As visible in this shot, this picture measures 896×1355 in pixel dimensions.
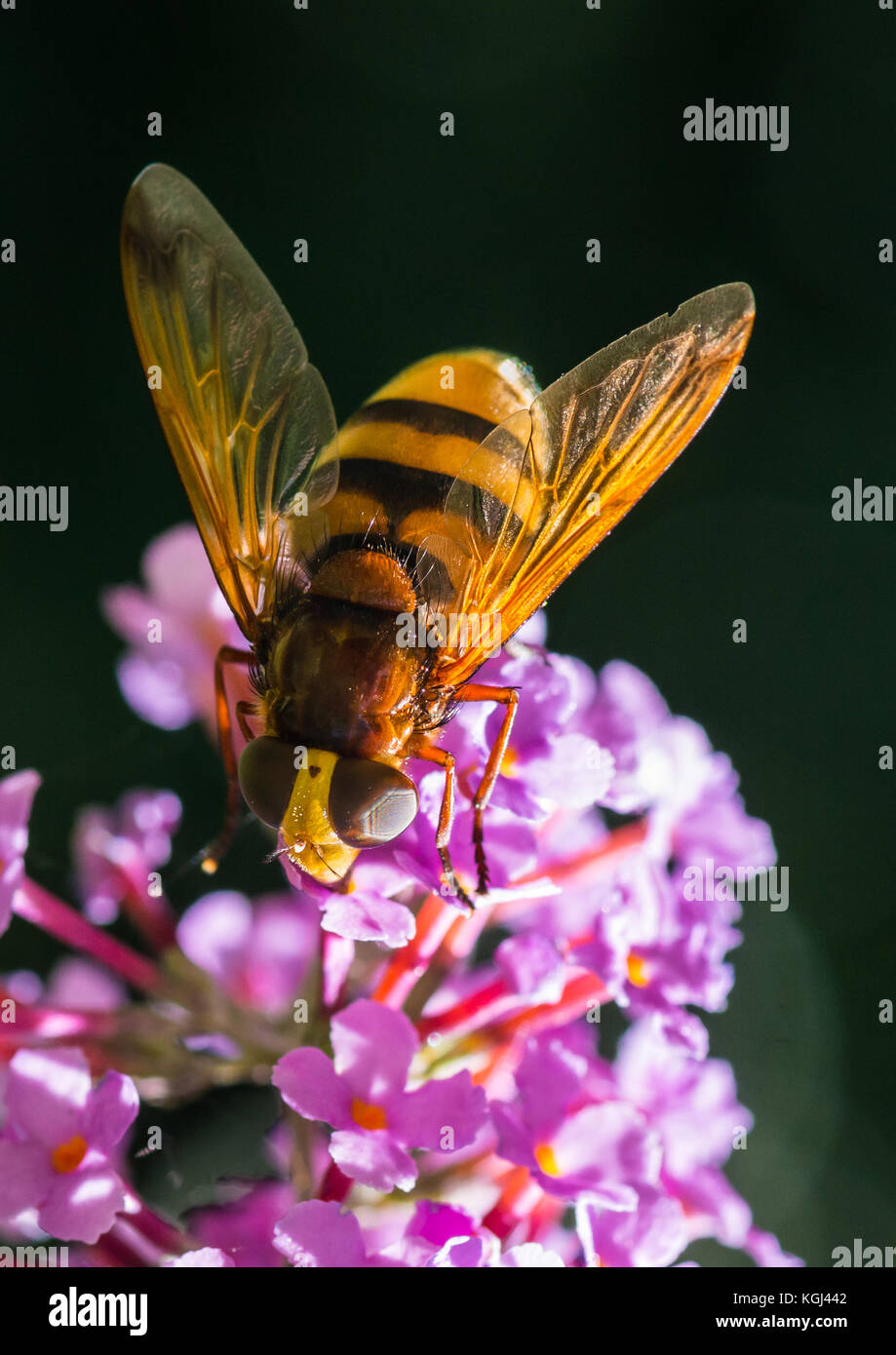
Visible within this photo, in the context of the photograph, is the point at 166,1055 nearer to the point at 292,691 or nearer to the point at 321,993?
the point at 321,993

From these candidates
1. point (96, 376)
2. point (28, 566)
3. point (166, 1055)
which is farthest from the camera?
point (96, 376)

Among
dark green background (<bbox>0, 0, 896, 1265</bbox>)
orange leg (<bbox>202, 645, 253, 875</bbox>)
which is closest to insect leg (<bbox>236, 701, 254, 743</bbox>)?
orange leg (<bbox>202, 645, 253, 875</bbox>)

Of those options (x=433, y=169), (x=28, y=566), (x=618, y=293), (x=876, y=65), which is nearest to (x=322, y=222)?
(x=433, y=169)
